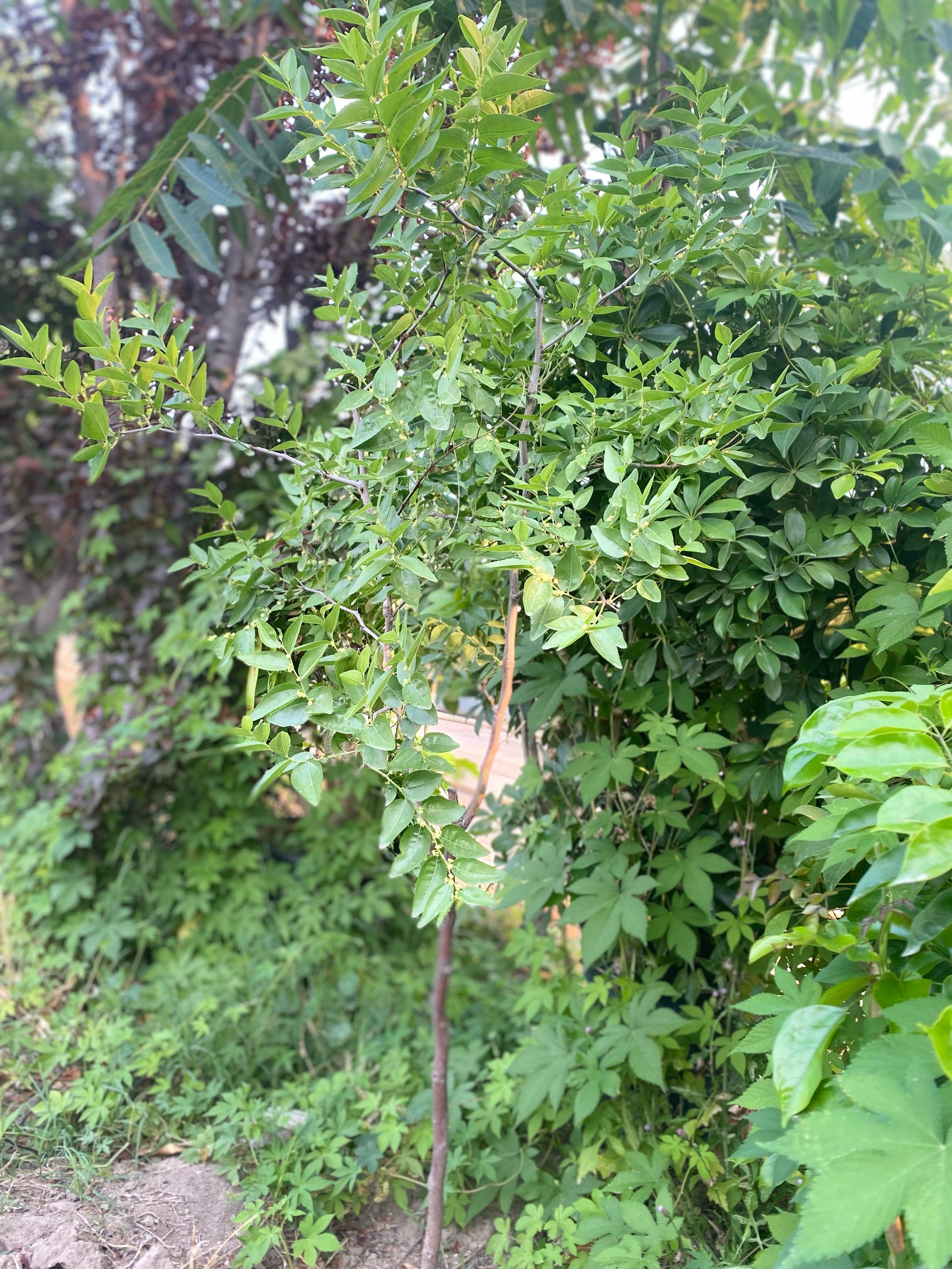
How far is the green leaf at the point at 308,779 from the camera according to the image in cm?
95

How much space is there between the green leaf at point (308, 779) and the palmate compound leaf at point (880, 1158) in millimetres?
592

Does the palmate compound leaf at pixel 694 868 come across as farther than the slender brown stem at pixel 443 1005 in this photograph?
Yes

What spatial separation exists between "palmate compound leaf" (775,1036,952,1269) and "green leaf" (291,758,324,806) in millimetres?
592

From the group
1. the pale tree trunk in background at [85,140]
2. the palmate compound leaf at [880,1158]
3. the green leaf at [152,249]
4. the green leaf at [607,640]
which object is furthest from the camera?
the pale tree trunk in background at [85,140]

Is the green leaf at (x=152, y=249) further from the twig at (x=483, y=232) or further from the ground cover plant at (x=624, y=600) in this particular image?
the twig at (x=483, y=232)

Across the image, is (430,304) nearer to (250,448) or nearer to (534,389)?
(534,389)

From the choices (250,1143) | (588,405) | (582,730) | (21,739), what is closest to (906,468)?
(588,405)

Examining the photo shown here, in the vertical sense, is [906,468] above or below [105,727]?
above

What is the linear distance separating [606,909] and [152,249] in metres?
1.55

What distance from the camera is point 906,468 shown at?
4.06 feet

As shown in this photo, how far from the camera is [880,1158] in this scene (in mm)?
690

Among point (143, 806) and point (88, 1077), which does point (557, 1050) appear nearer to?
point (88, 1077)

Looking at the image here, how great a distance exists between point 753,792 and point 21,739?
9.18 feet

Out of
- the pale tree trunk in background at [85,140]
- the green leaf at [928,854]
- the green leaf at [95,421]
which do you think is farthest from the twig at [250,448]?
the pale tree trunk in background at [85,140]
